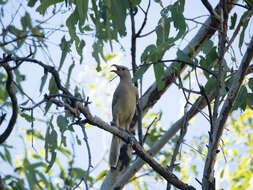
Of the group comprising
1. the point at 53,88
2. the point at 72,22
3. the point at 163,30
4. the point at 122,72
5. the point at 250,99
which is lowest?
the point at 250,99

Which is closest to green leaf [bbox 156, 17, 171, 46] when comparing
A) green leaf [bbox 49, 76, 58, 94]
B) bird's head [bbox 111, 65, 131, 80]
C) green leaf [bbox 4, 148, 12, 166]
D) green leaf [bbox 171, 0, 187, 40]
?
green leaf [bbox 171, 0, 187, 40]

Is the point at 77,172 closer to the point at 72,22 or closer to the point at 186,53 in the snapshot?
the point at 186,53

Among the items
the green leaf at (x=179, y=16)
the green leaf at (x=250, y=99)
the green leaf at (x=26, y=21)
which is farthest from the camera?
the green leaf at (x=26, y=21)

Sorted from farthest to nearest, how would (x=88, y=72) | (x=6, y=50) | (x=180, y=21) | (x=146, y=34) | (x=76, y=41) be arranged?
(x=88, y=72) → (x=6, y=50) → (x=146, y=34) → (x=76, y=41) → (x=180, y=21)

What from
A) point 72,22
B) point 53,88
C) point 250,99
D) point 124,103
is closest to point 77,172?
point 124,103

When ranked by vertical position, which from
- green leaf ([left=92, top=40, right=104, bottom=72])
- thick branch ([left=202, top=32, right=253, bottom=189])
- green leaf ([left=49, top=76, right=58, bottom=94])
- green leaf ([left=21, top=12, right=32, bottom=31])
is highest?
green leaf ([left=21, top=12, right=32, bottom=31])

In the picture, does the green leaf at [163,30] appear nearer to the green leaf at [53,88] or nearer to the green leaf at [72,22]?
the green leaf at [72,22]

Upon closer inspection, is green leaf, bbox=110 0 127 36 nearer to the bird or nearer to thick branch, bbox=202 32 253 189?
thick branch, bbox=202 32 253 189

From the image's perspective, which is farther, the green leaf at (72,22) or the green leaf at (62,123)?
the green leaf at (62,123)

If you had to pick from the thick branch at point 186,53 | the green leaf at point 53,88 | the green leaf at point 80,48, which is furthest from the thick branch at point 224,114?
the thick branch at point 186,53

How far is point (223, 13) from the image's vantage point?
318 cm

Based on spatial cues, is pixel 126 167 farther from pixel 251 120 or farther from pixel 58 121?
pixel 251 120

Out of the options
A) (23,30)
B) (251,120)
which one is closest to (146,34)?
(23,30)

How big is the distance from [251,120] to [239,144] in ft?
1.62
